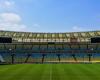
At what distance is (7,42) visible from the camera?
102375mm

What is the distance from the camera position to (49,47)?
330 feet

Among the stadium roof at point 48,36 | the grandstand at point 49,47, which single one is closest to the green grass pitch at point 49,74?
the grandstand at point 49,47

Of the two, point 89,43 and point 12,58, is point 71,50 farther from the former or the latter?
point 12,58

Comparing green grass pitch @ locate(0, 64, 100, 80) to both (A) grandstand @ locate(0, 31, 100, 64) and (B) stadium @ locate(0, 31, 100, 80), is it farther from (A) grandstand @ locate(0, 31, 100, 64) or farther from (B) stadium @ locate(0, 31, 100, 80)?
(A) grandstand @ locate(0, 31, 100, 64)

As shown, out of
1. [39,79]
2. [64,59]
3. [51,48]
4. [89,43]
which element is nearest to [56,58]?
[64,59]

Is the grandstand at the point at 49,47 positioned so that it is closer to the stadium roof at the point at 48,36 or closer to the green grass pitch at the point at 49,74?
the stadium roof at the point at 48,36

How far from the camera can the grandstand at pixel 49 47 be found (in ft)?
294

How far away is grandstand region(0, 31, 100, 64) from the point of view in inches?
3526

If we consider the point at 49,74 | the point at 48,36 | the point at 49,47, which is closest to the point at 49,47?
the point at 49,47

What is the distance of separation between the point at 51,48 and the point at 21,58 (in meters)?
14.7

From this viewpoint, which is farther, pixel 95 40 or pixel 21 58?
pixel 95 40

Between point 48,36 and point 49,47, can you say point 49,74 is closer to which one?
point 49,47

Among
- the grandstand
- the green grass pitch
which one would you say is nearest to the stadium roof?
the grandstand

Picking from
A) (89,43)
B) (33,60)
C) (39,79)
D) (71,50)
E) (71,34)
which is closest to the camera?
(39,79)
